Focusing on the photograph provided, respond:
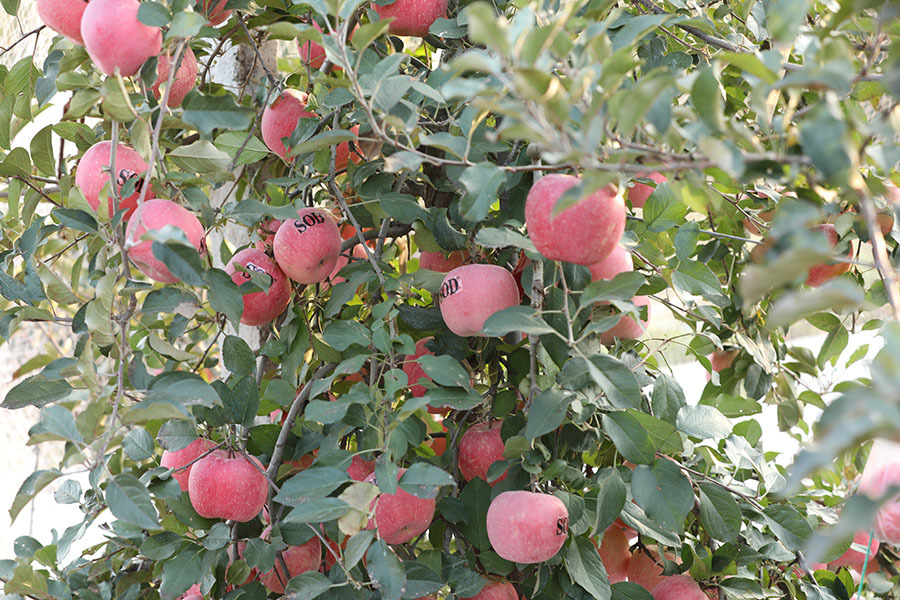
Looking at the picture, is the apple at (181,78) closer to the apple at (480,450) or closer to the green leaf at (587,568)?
the apple at (480,450)

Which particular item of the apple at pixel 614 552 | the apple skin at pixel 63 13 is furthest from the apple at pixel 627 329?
the apple skin at pixel 63 13

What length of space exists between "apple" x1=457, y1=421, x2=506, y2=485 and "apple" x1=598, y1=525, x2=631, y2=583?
23cm

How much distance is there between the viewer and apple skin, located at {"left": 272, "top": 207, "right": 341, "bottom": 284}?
819 mm

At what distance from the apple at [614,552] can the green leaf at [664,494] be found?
0.23 meters

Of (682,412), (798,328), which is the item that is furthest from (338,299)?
(798,328)

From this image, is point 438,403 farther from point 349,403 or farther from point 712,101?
point 712,101

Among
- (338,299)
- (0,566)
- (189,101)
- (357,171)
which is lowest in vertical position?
(0,566)

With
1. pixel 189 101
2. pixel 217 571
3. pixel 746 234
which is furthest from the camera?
pixel 746 234

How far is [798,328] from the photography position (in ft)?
10.2

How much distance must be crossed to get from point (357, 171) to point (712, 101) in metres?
0.45

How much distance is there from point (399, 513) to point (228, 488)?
182mm

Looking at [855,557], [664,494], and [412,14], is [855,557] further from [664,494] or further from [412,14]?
[412,14]

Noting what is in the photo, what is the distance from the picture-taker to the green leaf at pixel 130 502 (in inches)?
21.2

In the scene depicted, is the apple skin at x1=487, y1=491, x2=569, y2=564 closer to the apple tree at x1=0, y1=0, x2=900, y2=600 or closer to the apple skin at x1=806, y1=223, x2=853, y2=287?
the apple tree at x1=0, y1=0, x2=900, y2=600
